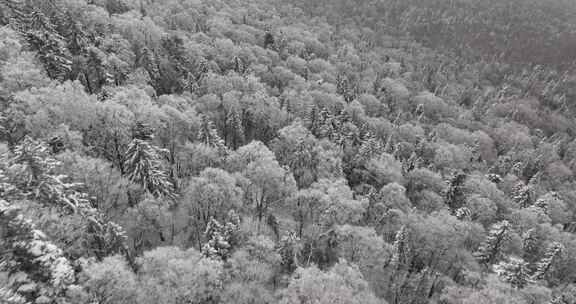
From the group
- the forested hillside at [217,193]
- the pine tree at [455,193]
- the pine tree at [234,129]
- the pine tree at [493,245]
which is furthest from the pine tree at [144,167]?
the pine tree at [455,193]

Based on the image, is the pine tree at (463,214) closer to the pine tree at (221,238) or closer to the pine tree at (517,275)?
the pine tree at (517,275)

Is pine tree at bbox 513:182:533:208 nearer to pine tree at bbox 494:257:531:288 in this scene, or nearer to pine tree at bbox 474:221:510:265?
pine tree at bbox 474:221:510:265

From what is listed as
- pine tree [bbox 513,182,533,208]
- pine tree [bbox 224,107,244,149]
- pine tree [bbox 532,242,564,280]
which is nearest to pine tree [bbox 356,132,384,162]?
pine tree [bbox 224,107,244,149]

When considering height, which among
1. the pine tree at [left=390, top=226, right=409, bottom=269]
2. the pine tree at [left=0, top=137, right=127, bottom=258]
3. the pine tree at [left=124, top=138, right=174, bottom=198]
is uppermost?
the pine tree at [left=0, top=137, right=127, bottom=258]

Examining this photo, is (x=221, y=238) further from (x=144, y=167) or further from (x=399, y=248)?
(x=399, y=248)

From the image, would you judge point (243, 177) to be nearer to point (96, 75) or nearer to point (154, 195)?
point (154, 195)

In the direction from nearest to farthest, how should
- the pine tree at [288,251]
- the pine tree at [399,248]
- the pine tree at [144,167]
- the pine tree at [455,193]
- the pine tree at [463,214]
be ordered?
the pine tree at [144,167], the pine tree at [288,251], the pine tree at [399,248], the pine tree at [463,214], the pine tree at [455,193]
